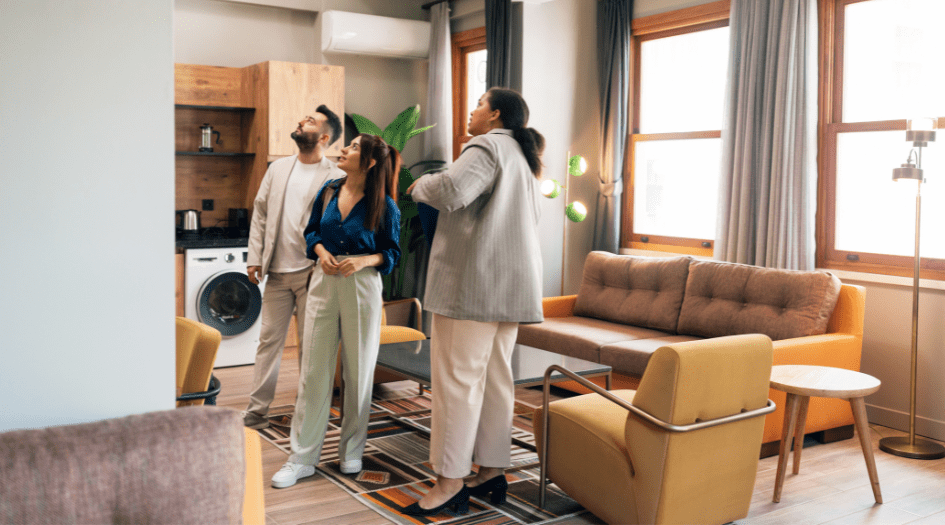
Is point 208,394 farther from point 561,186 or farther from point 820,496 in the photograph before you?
point 561,186

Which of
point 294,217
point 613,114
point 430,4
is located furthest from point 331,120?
point 430,4

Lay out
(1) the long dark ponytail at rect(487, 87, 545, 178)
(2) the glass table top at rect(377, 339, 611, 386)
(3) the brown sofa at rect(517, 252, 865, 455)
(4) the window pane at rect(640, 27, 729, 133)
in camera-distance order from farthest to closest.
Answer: (4) the window pane at rect(640, 27, 729, 133) → (3) the brown sofa at rect(517, 252, 865, 455) → (2) the glass table top at rect(377, 339, 611, 386) → (1) the long dark ponytail at rect(487, 87, 545, 178)

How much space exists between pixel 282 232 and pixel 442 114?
9.51 ft

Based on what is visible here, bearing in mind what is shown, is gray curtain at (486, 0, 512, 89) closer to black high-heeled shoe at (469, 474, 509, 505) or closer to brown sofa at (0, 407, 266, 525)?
black high-heeled shoe at (469, 474, 509, 505)

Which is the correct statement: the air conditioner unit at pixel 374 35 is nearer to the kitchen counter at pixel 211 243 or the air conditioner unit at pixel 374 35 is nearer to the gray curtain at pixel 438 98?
the gray curtain at pixel 438 98

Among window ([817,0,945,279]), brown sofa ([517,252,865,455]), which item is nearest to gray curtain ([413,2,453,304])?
brown sofa ([517,252,865,455])

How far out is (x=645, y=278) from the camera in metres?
4.75

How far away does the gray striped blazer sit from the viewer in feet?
8.65

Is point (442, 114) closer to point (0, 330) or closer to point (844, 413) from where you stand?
point (844, 413)

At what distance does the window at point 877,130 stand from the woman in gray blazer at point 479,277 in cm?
231

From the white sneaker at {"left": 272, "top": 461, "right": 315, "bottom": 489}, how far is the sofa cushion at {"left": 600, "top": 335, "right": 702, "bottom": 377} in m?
1.66

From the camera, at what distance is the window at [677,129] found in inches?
200

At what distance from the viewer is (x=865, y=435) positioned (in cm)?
299

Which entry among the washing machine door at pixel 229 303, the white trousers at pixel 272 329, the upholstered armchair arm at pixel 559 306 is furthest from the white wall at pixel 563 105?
the white trousers at pixel 272 329
